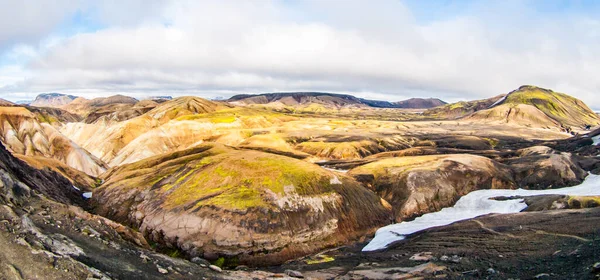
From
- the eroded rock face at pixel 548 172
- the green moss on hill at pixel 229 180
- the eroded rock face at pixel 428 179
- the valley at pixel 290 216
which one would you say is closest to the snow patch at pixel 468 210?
the valley at pixel 290 216

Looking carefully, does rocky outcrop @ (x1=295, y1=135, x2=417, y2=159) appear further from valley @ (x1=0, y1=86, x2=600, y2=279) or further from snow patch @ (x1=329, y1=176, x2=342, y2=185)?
snow patch @ (x1=329, y1=176, x2=342, y2=185)

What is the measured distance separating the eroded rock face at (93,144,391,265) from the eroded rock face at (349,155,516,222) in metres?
6.76

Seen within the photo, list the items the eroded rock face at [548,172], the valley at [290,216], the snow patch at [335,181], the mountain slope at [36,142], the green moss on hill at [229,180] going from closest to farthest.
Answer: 1. the valley at [290,216]
2. the green moss on hill at [229,180]
3. the snow patch at [335,181]
4. the eroded rock face at [548,172]
5. the mountain slope at [36,142]

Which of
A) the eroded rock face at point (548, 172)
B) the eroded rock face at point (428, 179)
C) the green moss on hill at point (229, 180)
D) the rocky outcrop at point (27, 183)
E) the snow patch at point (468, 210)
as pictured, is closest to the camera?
the rocky outcrop at point (27, 183)

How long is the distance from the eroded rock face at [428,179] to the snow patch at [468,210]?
231cm

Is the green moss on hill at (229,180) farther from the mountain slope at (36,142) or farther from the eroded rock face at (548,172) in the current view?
the eroded rock face at (548,172)

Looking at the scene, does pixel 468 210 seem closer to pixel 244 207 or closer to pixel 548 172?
pixel 548 172

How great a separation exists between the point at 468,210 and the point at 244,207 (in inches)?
1646

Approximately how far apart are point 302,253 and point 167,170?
106ft

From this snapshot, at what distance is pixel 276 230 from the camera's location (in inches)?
1945

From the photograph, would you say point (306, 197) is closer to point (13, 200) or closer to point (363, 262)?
point (363, 262)

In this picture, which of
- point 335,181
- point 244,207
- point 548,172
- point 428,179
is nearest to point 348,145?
point 428,179

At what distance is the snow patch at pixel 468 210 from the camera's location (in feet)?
173

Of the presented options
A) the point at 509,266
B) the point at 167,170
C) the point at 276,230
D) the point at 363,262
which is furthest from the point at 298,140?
the point at 509,266
